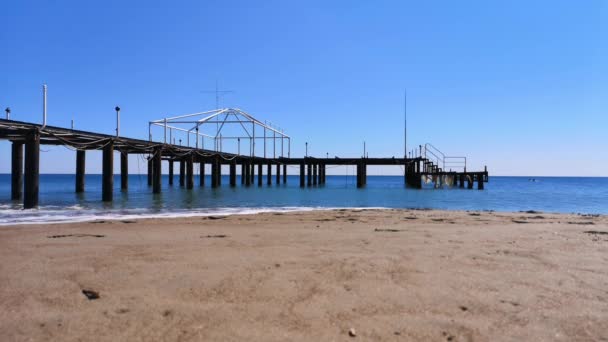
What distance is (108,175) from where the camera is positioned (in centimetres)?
2358

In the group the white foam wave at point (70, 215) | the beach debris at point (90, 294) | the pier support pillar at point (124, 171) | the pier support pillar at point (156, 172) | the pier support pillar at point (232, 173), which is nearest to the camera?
the beach debris at point (90, 294)

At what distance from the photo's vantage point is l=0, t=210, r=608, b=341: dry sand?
3250 mm

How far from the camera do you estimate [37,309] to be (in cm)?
363

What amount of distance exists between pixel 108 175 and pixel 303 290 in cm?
2203

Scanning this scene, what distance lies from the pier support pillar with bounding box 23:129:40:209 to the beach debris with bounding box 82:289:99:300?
1560cm

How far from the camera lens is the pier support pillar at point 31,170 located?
17.2 m

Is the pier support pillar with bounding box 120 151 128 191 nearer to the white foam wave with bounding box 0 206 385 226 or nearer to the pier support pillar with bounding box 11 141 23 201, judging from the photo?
the pier support pillar with bounding box 11 141 23 201

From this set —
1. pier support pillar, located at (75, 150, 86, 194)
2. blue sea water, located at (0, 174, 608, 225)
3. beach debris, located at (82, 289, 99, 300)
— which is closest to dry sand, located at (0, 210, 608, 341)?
beach debris, located at (82, 289, 99, 300)

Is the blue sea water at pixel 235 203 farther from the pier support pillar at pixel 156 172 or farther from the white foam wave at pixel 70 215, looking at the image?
the pier support pillar at pixel 156 172

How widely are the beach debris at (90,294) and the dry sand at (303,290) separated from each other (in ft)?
0.19

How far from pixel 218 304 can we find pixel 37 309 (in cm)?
148

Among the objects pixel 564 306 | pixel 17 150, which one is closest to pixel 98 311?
pixel 564 306

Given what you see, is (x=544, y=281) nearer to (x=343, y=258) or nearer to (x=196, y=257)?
(x=343, y=258)

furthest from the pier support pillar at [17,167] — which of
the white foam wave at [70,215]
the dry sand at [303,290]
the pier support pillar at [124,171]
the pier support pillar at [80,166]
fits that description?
the dry sand at [303,290]
